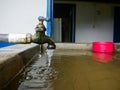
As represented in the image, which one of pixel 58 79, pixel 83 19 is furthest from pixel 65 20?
pixel 58 79

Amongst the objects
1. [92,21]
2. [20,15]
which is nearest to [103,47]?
[20,15]

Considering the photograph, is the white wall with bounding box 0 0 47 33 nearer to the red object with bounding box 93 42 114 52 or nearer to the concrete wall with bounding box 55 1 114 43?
the red object with bounding box 93 42 114 52

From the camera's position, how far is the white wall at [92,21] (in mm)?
6051

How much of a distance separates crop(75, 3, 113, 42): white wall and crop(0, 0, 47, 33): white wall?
3.01 metres

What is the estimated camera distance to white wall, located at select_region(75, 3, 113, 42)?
605 centimetres

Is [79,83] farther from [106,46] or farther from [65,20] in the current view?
[65,20]

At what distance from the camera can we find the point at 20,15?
10.4 feet

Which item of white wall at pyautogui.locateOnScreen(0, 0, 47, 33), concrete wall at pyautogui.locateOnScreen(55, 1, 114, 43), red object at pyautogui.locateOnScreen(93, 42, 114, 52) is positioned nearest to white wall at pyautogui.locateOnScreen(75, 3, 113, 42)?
concrete wall at pyautogui.locateOnScreen(55, 1, 114, 43)

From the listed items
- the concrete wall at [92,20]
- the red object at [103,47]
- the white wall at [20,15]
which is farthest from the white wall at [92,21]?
the red object at [103,47]

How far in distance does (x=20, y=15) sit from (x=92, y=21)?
3331 mm

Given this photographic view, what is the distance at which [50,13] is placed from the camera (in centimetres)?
293

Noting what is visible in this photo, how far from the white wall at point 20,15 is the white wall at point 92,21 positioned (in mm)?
3007

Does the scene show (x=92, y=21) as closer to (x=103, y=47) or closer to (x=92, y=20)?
(x=92, y=20)

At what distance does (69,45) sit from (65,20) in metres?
5.54
